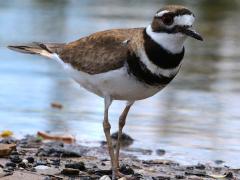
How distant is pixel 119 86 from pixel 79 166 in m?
0.77

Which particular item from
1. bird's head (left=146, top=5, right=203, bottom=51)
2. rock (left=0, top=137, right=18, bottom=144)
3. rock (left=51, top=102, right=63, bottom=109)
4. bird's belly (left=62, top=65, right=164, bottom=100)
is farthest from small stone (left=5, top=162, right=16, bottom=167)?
rock (left=51, top=102, right=63, bottom=109)

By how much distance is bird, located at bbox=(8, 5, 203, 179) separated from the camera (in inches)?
245

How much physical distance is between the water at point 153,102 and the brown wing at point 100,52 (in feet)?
5.06

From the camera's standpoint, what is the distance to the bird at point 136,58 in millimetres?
6234

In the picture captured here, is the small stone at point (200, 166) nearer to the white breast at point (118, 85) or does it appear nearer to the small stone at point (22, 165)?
the white breast at point (118, 85)

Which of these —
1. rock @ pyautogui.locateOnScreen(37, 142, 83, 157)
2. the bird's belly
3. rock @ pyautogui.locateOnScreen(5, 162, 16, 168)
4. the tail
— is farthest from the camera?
the tail

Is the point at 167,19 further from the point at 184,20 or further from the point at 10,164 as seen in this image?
the point at 10,164

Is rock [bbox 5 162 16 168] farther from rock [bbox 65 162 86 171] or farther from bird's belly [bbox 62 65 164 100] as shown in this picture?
bird's belly [bbox 62 65 164 100]

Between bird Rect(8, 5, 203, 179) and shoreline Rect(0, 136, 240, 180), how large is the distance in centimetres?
26

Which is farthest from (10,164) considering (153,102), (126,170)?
(153,102)

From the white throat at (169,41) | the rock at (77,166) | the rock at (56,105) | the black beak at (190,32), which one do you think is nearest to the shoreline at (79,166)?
the rock at (77,166)

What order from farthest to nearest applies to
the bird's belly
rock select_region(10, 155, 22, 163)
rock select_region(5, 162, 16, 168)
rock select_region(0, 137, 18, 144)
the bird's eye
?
rock select_region(0, 137, 18, 144)
rock select_region(10, 155, 22, 163)
rock select_region(5, 162, 16, 168)
the bird's belly
the bird's eye

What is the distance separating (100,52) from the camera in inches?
267

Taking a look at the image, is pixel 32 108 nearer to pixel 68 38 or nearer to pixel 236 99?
pixel 236 99
